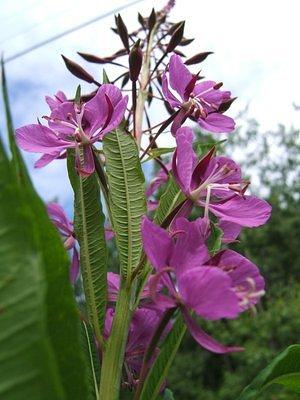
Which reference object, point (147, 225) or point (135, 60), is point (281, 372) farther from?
point (135, 60)

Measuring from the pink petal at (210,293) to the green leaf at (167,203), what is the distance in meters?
0.30

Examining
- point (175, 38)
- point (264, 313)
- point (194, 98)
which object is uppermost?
point (175, 38)

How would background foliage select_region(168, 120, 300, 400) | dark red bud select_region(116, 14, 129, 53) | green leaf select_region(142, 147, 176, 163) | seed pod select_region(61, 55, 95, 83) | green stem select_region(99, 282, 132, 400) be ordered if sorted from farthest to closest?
background foliage select_region(168, 120, 300, 400)
dark red bud select_region(116, 14, 129, 53)
seed pod select_region(61, 55, 95, 83)
green leaf select_region(142, 147, 176, 163)
green stem select_region(99, 282, 132, 400)

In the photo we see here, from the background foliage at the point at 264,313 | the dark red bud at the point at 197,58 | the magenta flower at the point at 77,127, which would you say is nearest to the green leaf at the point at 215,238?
the magenta flower at the point at 77,127

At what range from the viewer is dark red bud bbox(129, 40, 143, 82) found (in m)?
1.31

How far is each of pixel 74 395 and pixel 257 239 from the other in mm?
23319

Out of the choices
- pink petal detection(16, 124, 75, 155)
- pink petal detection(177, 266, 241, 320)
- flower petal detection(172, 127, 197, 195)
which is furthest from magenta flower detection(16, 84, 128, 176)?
pink petal detection(177, 266, 241, 320)

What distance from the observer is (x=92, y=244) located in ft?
3.41

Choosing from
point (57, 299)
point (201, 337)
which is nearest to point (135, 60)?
point (201, 337)

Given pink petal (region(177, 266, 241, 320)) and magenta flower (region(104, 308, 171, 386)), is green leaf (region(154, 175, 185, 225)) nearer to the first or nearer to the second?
magenta flower (region(104, 308, 171, 386))

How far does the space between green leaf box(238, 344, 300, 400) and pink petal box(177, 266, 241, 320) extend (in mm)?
211

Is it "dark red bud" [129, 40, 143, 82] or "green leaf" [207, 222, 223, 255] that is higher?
"dark red bud" [129, 40, 143, 82]

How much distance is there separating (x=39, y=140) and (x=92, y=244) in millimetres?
288

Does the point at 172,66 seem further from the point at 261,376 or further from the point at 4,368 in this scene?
the point at 4,368
